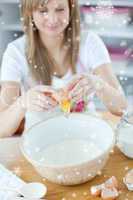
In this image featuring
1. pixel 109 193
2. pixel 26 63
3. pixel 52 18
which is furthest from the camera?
pixel 26 63

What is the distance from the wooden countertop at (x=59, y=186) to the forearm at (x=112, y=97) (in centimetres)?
22

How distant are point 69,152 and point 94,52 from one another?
36cm

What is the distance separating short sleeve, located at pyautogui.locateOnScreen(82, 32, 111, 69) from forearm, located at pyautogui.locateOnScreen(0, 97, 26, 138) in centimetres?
22

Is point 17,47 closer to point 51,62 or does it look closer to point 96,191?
point 51,62

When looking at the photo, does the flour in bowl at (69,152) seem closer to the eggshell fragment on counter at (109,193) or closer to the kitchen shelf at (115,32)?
the eggshell fragment on counter at (109,193)

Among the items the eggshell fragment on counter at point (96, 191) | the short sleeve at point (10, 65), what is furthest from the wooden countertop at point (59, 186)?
the short sleeve at point (10, 65)

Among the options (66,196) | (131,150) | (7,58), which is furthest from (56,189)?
(7,58)

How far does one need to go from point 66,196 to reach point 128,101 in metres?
0.44

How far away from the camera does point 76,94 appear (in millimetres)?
816

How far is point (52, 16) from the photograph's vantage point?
0.88 metres

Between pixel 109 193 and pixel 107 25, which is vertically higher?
pixel 107 25

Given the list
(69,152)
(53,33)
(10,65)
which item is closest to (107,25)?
(53,33)

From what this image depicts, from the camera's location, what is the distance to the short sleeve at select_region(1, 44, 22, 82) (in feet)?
3.18

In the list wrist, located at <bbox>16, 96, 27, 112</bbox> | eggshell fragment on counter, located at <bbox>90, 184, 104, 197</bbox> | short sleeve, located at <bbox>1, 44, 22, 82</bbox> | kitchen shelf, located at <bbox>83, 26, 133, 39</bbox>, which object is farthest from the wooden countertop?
kitchen shelf, located at <bbox>83, 26, 133, 39</bbox>
